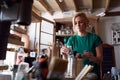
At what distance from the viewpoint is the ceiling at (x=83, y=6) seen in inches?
154

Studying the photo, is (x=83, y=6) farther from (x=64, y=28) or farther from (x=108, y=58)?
(x=108, y=58)

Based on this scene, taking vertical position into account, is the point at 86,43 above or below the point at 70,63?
above

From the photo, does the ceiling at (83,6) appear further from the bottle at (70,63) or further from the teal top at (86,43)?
the bottle at (70,63)

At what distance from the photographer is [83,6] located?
4.26 m

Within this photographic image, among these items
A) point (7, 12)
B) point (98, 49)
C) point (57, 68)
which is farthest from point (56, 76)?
point (98, 49)

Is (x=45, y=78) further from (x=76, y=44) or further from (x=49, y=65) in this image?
(x=76, y=44)

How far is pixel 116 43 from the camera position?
3.96 m

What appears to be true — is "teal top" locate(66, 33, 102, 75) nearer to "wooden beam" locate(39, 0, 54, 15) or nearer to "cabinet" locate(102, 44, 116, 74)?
"cabinet" locate(102, 44, 116, 74)

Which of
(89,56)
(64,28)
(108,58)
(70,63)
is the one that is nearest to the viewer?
(70,63)

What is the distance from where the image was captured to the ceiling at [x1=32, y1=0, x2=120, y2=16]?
3916 mm

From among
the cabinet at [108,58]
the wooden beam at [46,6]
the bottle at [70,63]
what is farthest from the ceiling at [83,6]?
the bottle at [70,63]

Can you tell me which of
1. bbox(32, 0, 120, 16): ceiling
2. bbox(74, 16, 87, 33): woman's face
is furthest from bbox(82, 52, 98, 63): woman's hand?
bbox(32, 0, 120, 16): ceiling

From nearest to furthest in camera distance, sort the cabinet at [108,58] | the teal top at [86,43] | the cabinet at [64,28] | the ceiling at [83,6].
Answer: the teal top at [86,43], the cabinet at [108,58], the cabinet at [64,28], the ceiling at [83,6]

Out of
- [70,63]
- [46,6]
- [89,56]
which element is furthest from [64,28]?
[70,63]
